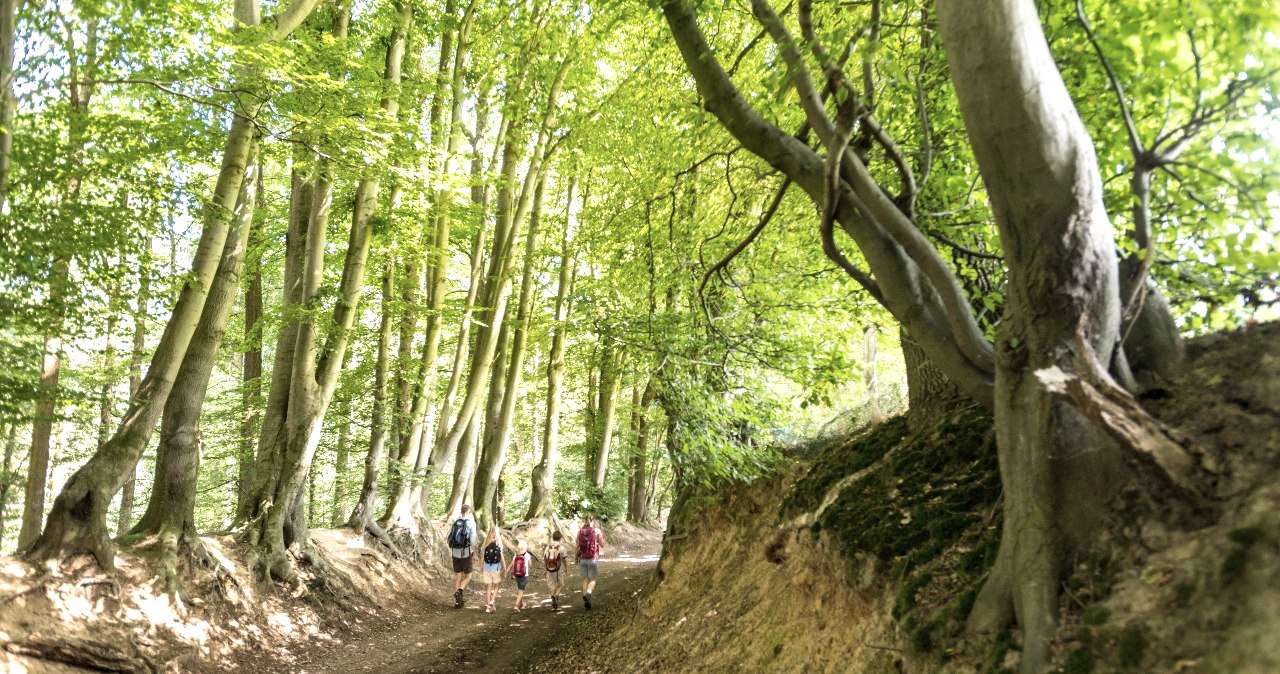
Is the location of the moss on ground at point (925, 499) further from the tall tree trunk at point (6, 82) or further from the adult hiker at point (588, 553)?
the adult hiker at point (588, 553)

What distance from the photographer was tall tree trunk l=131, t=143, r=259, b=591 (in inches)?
375

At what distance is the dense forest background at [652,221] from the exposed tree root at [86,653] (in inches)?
51.6

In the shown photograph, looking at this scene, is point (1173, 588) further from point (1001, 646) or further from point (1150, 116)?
point (1150, 116)

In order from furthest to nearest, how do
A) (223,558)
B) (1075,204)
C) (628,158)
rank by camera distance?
(628,158)
(223,558)
(1075,204)

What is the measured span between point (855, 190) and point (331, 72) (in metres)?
8.97

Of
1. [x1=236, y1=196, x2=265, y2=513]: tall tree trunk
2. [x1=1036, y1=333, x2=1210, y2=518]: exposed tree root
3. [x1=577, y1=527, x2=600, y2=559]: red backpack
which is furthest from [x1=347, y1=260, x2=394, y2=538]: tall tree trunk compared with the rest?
[x1=1036, y1=333, x2=1210, y2=518]: exposed tree root

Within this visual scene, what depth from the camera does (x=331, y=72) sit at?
34.5ft

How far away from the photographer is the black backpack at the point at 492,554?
12989mm

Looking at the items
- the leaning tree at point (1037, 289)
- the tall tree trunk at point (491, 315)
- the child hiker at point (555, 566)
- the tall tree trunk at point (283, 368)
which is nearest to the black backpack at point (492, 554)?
the child hiker at point (555, 566)

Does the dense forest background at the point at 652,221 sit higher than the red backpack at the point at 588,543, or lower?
higher

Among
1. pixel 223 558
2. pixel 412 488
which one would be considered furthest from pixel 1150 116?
pixel 412 488

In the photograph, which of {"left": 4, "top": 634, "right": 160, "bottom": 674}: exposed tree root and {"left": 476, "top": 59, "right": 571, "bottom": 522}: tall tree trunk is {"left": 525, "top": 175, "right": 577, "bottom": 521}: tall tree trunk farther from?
{"left": 4, "top": 634, "right": 160, "bottom": 674}: exposed tree root

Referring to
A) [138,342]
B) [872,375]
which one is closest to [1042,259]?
[872,375]

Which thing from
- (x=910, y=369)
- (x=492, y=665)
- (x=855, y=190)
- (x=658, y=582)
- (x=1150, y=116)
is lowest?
(x=492, y=665)
